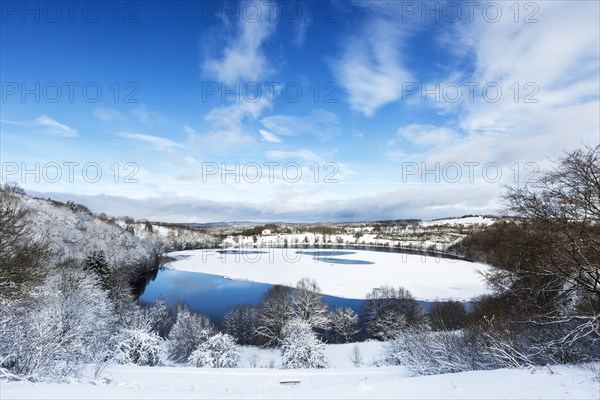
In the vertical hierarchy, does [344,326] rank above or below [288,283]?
Answer: below

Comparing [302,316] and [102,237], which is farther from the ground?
[102,237]

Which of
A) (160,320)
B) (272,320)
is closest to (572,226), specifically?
(272,320)

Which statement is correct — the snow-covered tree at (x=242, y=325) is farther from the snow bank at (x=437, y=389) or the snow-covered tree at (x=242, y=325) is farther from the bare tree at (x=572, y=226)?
the bare tree at (x=572, y=226)

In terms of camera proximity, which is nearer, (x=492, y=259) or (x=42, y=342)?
(x=42, y=342)

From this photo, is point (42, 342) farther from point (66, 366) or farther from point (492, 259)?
point (492, 259)

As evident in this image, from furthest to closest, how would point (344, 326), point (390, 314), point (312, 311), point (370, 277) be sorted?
point (370, 277)
point (312, 311)
point (344, 326)
point (390, 314)

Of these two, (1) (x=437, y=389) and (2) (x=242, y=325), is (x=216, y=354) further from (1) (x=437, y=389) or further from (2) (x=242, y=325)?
(1) (x=437, y=389)

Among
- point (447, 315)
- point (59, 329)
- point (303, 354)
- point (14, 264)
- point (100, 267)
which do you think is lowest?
point (447, 315)

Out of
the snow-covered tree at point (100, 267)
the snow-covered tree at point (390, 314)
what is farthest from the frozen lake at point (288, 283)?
the snow-covered tree at point (100, 267)

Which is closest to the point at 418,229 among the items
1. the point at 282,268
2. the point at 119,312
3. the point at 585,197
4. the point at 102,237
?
the point at 282,268
